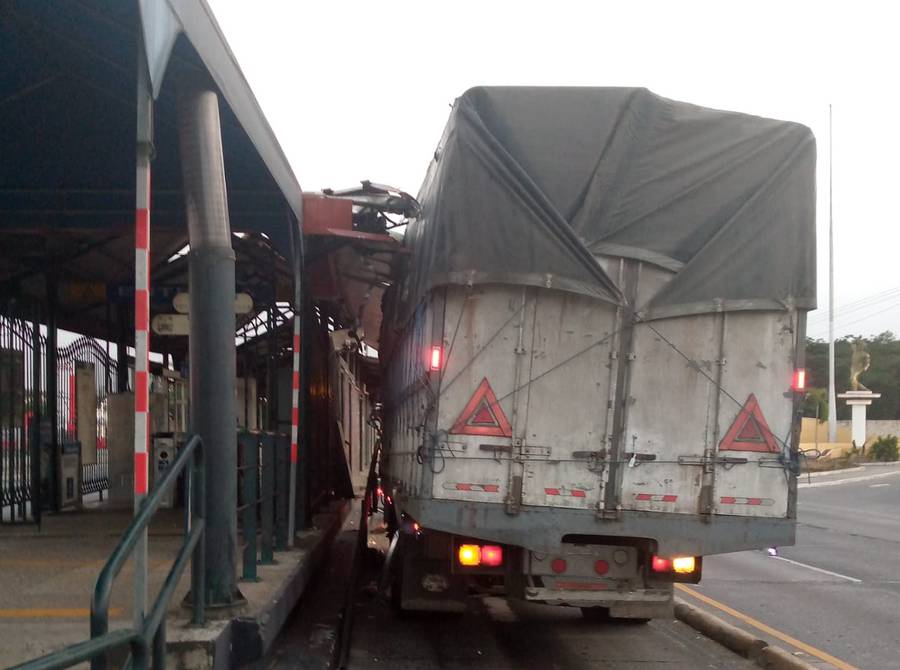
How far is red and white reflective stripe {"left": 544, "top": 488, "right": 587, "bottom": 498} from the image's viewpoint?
24.1 feet

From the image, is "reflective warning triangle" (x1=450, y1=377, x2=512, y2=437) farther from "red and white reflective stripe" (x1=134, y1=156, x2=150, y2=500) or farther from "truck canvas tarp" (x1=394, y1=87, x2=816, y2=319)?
"red and white reflective stripe" (x1=134, y1=156, x2=150, y2=500)

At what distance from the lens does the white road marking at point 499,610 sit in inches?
409

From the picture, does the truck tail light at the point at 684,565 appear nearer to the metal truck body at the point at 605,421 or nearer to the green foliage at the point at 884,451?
the metal truck body at the point at 605,421

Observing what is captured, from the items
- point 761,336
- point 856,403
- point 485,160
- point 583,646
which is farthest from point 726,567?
point 856,403

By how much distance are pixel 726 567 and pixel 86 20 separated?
11545mm

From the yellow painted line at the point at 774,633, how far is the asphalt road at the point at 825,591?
0.01 metres

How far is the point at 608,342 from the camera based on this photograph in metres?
7.44

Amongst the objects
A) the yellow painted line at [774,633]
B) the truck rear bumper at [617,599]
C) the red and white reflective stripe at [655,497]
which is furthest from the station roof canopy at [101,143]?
the yellow painted line at [774,633]

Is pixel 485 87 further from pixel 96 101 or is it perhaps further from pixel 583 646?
pixel 583 646

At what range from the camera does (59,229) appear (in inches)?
468

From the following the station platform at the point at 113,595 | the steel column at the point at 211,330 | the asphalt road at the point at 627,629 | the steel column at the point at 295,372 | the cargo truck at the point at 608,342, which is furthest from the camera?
the steel column at the point at 295,372

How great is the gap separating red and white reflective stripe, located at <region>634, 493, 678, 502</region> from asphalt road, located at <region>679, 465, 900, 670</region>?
2.00 meters

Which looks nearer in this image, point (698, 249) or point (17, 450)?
point (698, 249)

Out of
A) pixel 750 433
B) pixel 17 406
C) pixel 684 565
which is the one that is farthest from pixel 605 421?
pixel 17 406
